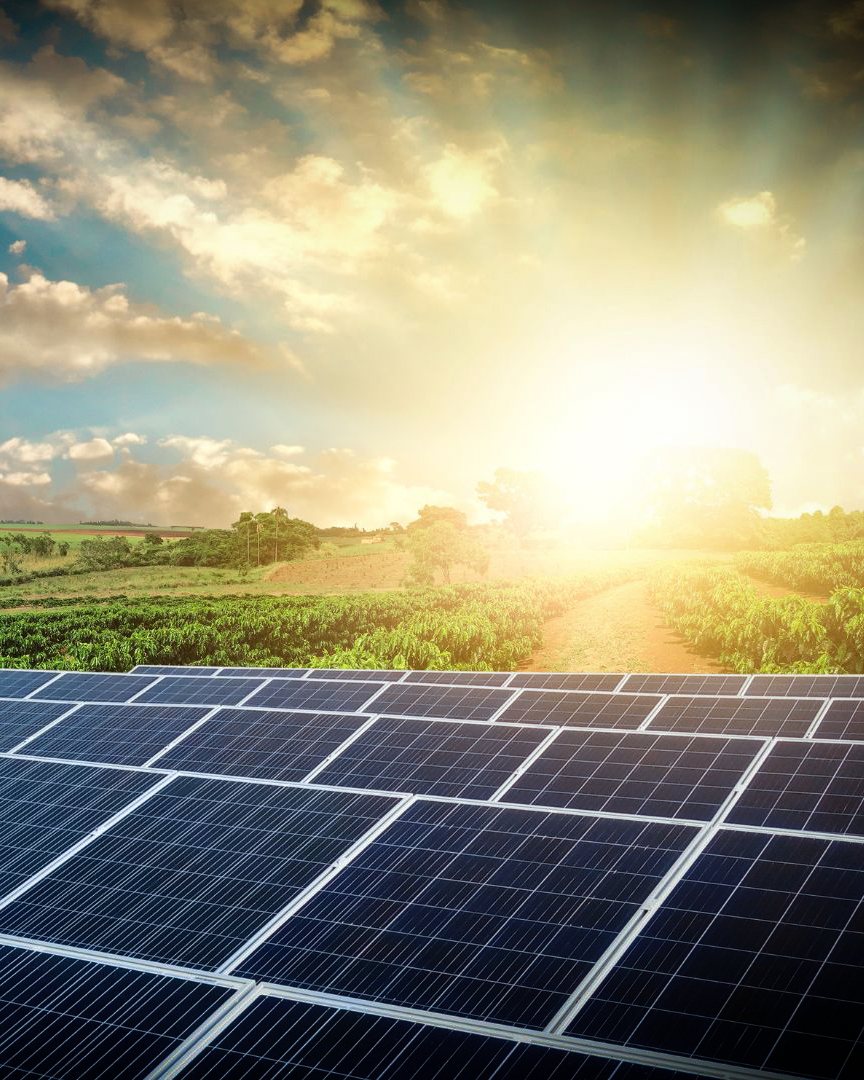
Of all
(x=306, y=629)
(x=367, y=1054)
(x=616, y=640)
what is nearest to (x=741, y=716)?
(x=367, y=1054)

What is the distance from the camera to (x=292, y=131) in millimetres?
38750

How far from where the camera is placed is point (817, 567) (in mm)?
32906

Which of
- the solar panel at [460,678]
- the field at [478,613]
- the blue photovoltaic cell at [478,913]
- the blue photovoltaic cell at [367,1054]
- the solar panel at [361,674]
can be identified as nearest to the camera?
the blue photovoltaic cell at [367,1054]

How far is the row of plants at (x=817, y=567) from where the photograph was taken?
32688 mm

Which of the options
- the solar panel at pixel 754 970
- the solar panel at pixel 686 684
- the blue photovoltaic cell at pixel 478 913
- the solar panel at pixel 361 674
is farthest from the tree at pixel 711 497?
the solar panel at pixel 754 970

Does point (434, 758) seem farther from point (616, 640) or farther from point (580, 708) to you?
point (616, 640)

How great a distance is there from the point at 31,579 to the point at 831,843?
4256cm

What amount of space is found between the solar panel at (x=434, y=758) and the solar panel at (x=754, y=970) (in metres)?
3.70

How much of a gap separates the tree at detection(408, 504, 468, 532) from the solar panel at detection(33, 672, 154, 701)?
65.6 feet

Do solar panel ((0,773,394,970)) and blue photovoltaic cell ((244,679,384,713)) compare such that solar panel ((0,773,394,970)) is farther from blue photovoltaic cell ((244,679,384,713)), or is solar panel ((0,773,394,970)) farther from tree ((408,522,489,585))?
tree ((408,522,489,585))

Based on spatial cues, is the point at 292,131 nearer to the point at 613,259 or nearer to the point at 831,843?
the point at 613,259

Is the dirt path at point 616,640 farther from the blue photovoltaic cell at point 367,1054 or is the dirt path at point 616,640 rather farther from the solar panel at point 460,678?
the blue photovoltaic cell at point 367,1054

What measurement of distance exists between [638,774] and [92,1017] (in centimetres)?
670

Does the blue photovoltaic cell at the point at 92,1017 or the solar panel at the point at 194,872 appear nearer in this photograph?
the blue photovoltaic cell at the point at 92,1017
